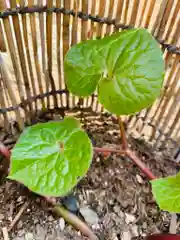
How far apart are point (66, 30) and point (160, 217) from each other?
1.74 ft

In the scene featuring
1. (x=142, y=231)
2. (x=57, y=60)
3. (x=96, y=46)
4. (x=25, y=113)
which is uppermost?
(x=96, y=46)

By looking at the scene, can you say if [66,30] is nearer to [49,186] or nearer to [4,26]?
[4,26]

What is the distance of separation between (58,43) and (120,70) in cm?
21

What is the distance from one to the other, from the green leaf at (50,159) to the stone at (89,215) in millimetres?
234

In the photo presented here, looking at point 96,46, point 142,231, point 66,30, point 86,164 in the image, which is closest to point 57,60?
point 66,30

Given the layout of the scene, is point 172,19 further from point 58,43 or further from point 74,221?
point 74,221

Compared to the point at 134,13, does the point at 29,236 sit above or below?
below

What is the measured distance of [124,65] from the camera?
74 cm

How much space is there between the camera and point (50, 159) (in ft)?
2.39

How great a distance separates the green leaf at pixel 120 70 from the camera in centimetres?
72

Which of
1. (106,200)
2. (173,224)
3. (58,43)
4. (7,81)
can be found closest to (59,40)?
(58,43)

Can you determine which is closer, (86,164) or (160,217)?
(86,164)

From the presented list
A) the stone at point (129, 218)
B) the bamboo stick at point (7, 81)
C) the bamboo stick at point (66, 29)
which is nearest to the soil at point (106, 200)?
the stone at point (129, 218)

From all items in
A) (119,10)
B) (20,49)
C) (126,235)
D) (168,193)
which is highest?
(119,10)
